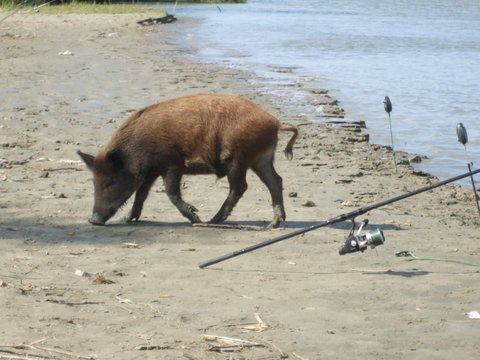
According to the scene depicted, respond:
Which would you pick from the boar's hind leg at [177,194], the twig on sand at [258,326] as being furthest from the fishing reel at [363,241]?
the boar's hind leg at [177,194]

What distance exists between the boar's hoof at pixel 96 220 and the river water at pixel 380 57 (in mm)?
4712

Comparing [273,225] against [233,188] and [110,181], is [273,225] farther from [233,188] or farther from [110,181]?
[110,181]

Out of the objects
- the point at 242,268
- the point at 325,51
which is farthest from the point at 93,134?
the point at 325,51

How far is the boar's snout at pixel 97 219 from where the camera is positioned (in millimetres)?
8070

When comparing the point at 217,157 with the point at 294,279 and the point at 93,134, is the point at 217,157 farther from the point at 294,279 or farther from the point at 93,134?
the point at 93,134

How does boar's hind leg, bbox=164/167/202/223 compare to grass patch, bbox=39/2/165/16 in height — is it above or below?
above

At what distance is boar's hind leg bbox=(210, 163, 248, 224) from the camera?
8055 mm

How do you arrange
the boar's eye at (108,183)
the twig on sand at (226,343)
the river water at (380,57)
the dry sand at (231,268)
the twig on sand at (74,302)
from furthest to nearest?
1. the river water at (380,57)
2. the boar's eye at (108,183)
3. the twig on sand at (74,302)
4. the dry sand at (231,268)
5. the twig on sand at (226,343)

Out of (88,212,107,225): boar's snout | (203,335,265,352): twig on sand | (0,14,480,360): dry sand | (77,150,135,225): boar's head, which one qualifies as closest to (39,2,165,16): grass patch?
(0,14,480,360): dry sand

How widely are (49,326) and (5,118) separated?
7.90 meters

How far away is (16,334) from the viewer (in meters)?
4.97

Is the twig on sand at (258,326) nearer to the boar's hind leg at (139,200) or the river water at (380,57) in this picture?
the boar's hind leg at (139,200)

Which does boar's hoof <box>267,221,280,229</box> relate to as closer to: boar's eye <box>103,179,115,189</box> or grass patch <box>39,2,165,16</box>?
boar's eye <box>103,179,115,189</box>

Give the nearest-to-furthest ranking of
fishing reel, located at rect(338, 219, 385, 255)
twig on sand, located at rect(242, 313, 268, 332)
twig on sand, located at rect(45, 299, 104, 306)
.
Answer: twig on sand, located at rect(242, 313, 268, 332) → twig on sand, located at rect(45, 299, 104, 306) → fishing reel, located at rect(338, 219, 385, 255)
